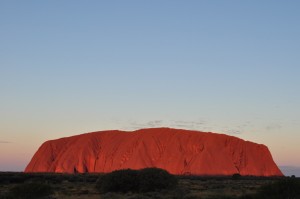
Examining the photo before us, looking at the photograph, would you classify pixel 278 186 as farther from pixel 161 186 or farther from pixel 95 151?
pixel 95 151

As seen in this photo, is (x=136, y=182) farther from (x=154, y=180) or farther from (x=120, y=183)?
(x=154, y=180)

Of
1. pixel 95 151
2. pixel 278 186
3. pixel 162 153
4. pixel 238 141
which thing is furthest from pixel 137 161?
pixel 278 186

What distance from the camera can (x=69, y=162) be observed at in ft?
342

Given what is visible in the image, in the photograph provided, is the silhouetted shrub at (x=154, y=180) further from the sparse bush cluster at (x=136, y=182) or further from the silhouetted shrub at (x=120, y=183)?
the silhouetted shrub at (x=120, y=183)

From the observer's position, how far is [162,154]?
101 meters

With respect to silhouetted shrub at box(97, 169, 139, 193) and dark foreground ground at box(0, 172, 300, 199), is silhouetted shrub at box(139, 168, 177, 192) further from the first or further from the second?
dark foreground ground at box(0, 172, 300, 199)

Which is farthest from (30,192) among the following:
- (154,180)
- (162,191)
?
(154,180)

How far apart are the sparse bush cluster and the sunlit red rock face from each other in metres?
58.5

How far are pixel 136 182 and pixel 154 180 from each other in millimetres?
1335

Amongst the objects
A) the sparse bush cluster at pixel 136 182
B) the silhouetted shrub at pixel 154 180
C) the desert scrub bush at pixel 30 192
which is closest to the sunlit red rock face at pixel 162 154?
the silhouetted shrub at pixel 154 180

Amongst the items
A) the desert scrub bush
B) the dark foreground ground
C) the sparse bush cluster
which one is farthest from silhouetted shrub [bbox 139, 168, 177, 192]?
the desert scrub bush

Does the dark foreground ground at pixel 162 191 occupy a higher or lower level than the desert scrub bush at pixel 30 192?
lower

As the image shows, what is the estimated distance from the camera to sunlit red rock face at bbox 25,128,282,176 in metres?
96.4

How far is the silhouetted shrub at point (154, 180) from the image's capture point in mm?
33625
